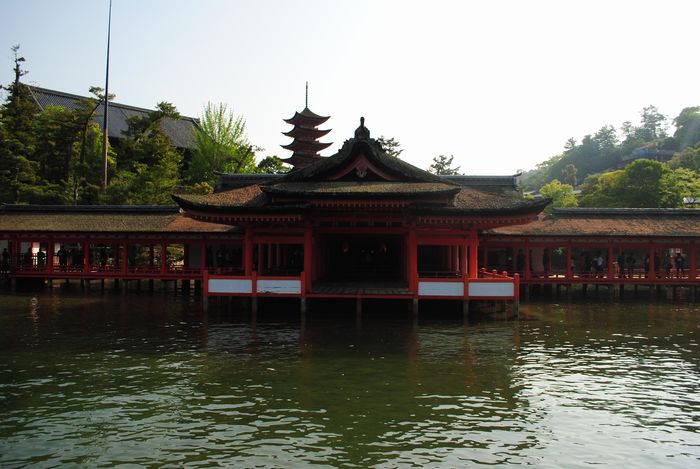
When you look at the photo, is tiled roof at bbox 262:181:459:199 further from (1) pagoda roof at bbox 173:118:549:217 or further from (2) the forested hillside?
(2) the forested hillside

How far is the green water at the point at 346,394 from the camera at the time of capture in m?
10.2

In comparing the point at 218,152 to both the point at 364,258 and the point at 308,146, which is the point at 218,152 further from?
the point at 364,258

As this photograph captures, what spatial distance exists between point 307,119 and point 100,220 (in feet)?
106

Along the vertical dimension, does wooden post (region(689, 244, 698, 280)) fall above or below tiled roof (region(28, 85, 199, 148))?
below

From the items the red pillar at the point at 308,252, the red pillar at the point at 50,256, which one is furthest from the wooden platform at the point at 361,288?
the red pillar at the point at 50,256

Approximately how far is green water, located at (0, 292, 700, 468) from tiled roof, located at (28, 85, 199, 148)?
148 ft

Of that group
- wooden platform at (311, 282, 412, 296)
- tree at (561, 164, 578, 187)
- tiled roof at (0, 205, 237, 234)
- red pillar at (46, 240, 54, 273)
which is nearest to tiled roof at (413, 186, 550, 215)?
wooden platform at (311, 282, 412, 296)

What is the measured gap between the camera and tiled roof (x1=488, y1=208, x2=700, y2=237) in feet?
112

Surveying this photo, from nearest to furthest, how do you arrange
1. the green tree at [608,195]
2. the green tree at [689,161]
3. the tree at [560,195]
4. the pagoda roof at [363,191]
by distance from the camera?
the pagoda roof at [363,191], the green tree at [608,195], the tree at [560,195], the green tree at [689,161]

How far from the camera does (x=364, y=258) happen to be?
3278 centimetres

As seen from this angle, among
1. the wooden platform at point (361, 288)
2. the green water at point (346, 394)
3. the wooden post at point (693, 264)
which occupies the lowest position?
the green water at point (346, 394)

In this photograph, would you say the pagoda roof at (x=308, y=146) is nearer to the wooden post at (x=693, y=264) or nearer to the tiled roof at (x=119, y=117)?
the tiled roof at (x=119, y=117)

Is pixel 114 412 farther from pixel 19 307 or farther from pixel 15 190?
pixel 15 190

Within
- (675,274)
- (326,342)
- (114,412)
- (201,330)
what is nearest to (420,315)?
(326,342)
